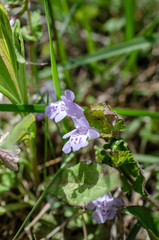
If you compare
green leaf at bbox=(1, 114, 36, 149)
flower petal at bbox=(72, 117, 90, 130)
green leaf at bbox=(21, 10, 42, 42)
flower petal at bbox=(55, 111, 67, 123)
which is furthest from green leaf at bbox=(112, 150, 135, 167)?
green leaf at bbox=(21, 10, 42, 42)

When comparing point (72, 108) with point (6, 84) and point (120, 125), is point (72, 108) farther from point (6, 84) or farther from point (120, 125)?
point (6, 84)

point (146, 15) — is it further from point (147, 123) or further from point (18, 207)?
point (18, 207)

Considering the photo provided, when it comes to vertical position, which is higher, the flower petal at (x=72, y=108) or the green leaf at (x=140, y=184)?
the flower petal at (x=72, y=108)

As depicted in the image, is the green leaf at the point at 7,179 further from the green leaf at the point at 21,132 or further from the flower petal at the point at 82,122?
the flower petal at the point at 82,122

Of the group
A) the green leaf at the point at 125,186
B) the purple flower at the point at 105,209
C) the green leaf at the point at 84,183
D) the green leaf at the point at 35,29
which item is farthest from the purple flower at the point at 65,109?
the green leaf at the point at 35,29

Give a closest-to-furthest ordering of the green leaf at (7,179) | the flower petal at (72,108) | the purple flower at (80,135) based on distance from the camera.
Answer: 1. the purple flower at (80,135)
2. the flower petal at (72,108)
3. the green leaf at (7,179)

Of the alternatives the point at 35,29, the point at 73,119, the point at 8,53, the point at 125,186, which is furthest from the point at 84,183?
the point at 35,29
